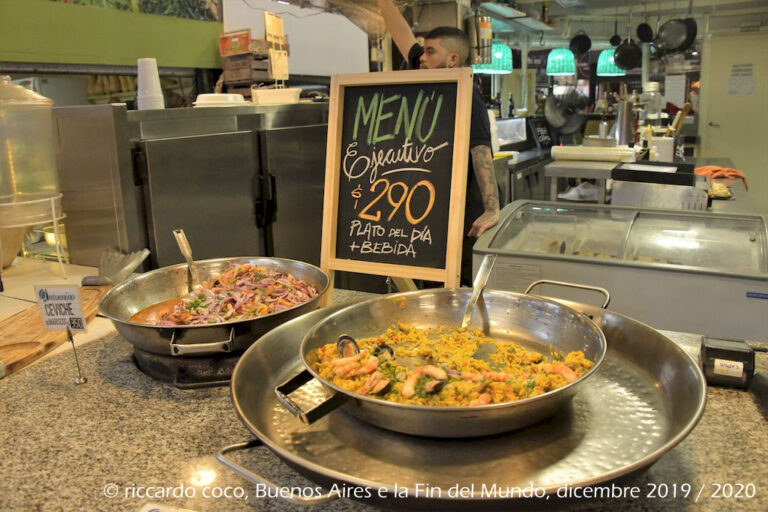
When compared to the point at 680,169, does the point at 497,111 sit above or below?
above

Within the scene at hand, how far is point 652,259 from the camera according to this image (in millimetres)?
2566

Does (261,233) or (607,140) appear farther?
(607,140)

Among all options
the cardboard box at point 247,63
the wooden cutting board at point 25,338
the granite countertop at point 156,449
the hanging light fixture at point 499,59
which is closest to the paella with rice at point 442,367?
the granite countertop at point 156,449

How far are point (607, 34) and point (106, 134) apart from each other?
12414mm

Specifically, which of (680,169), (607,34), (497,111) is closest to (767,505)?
(680,169)

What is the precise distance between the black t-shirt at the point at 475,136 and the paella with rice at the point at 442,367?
55.3 inches

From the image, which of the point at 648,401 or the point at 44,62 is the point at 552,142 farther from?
the point at 648,401

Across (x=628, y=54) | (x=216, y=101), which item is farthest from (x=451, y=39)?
(x=628, y=54)

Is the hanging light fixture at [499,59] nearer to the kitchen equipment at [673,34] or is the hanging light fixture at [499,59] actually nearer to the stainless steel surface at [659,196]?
the kitchen equipment at [673,34]

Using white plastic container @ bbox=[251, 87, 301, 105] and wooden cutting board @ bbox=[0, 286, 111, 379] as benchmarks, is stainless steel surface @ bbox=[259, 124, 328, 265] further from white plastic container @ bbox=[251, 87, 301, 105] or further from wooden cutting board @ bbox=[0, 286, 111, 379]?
wooden cutting board @ bbox=[0, 286, 111, 379]

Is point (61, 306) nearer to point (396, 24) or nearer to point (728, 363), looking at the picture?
point (728, 363)

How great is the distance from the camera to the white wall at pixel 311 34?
4.84 metres

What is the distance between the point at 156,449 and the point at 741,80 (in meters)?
11.0

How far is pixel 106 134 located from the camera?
2453 millimetres
